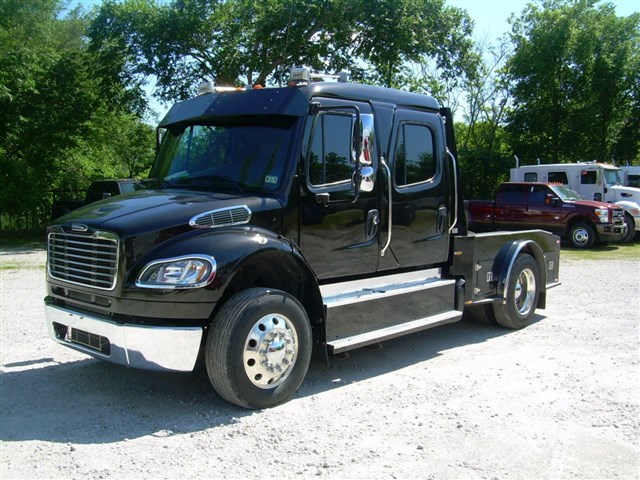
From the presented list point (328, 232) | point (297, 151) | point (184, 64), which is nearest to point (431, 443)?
point (328, 232)

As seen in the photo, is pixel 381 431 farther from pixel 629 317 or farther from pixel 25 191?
pixel 25 191

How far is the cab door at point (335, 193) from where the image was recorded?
5117 millimetres

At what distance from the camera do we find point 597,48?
25969 millimetres

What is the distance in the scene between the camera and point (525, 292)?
7.79 meters

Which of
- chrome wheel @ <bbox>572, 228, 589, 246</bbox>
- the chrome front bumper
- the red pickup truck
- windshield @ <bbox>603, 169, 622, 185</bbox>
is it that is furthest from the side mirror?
windshield @ <bbox>603, 169, 622, 185</bbox>

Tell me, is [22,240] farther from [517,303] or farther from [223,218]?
[223,218]

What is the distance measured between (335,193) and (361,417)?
192 centimetres

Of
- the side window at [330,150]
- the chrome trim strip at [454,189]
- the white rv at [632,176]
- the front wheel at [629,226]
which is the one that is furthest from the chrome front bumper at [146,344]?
the white rv at [632,176]

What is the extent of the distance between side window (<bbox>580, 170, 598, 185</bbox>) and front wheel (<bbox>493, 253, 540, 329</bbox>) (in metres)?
14.0

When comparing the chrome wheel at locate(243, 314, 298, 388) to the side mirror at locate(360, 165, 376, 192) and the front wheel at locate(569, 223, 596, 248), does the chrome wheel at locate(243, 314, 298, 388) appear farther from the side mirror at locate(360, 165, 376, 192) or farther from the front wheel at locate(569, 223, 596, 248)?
the front wheel at locate(569, 223, 596, 248)

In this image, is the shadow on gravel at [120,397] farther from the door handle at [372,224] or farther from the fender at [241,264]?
the door handle at [372,224]

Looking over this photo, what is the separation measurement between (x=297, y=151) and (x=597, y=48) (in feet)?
83.4

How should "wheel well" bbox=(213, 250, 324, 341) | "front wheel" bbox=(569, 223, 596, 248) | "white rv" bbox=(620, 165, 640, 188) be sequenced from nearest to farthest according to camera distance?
"wheel well" bbox=(213, 250, 324, 341), "front wheel" bbox=(569, 223, 596, 248), "white rv" bbox=(620, 165, 640, 188)

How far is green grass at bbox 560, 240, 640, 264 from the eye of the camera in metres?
15.7
